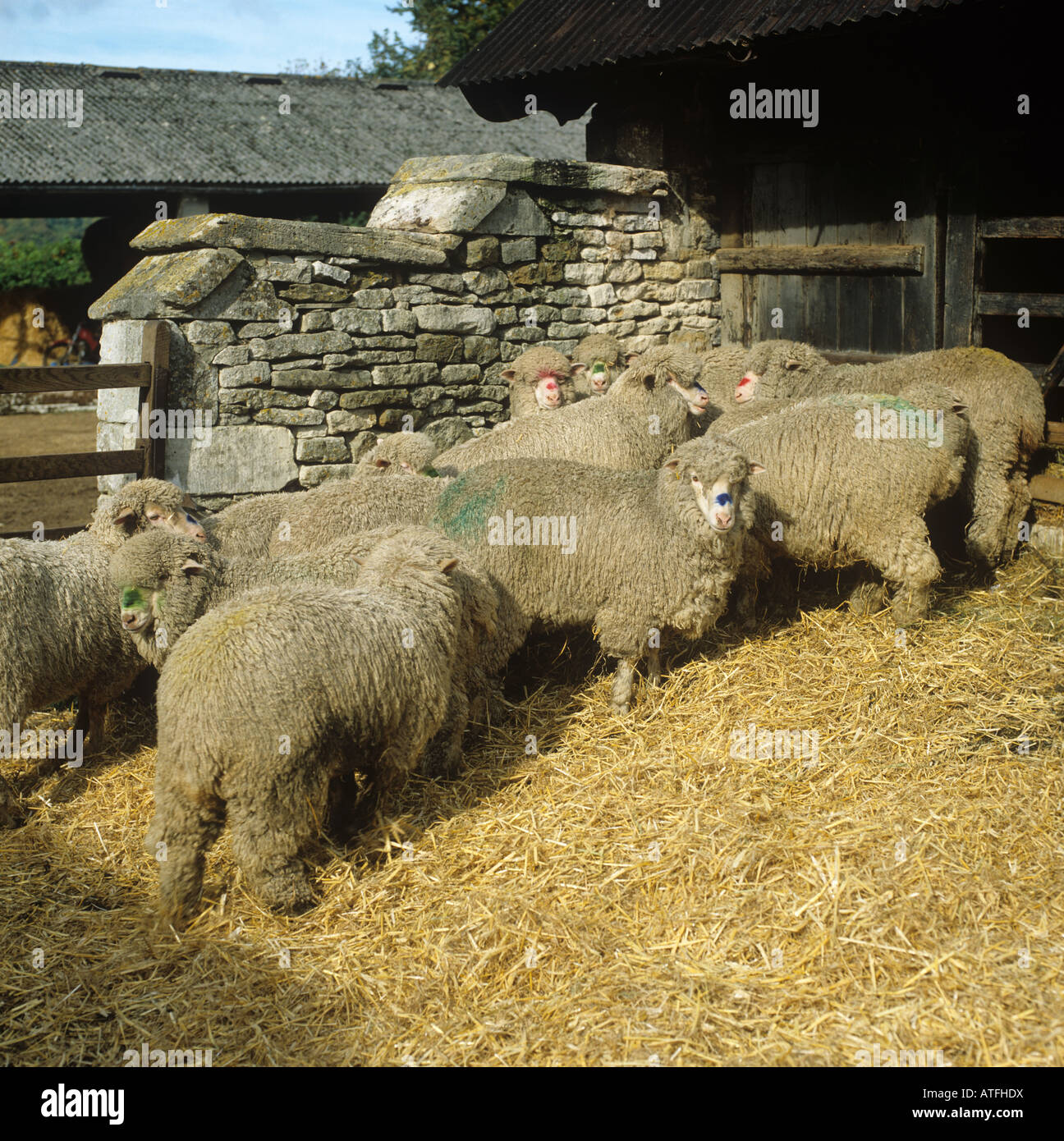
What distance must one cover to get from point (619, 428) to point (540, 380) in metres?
1.28

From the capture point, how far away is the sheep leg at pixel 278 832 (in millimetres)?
3561

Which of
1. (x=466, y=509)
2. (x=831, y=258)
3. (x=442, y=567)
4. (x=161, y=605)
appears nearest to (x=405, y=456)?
(x=466, y=509)

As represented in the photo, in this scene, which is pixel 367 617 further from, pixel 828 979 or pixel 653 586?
pixel 828 979

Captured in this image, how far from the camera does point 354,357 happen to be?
7391 millimetres

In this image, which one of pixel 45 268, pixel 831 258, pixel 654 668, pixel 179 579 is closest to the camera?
pixel 179 579

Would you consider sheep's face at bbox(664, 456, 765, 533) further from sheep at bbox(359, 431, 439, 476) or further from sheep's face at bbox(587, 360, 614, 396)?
sheep's face at bbox(587, 360, 614, 396)

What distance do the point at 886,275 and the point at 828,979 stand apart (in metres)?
5.96

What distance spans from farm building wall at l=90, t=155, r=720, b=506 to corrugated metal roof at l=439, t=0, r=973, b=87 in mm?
989

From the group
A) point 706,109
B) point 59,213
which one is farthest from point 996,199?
point 59,213

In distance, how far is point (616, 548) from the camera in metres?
5.18

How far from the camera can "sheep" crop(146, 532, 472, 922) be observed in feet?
11.5

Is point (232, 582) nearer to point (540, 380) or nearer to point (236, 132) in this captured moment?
point (540, 380)

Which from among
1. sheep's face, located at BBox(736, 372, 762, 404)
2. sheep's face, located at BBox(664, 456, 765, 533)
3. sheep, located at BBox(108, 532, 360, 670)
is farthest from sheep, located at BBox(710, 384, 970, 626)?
sheep, located at BBox(108, 532, 360, 670)

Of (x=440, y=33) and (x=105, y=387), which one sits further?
(x=440, y=33)
